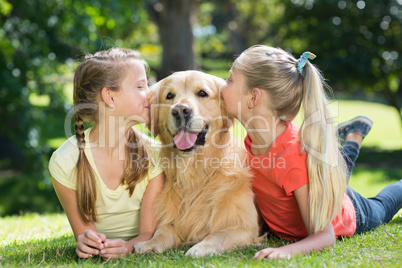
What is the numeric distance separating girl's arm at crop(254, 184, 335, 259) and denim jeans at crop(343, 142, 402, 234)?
2.20 feet

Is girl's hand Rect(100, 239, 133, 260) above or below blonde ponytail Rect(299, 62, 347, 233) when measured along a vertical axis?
below

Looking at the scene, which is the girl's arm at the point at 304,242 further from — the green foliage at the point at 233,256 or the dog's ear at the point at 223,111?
the dog's ear at the point at 223,111

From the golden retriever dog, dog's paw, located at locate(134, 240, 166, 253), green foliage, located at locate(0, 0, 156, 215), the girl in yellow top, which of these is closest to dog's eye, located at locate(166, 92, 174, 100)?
the golden retriever dog

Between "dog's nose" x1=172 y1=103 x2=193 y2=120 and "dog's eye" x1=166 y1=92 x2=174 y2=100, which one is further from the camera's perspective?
"dog's eye" x1=166 y1=92 x2=174 y2=100

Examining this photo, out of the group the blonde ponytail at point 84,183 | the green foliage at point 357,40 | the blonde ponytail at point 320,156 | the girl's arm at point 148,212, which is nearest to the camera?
the blonde ponytail at point 320,156

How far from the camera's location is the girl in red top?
108 inches

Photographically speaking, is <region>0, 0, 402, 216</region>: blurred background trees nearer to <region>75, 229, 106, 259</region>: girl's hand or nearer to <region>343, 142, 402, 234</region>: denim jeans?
<region>343, 142, 402, 234</region>: denim jeans

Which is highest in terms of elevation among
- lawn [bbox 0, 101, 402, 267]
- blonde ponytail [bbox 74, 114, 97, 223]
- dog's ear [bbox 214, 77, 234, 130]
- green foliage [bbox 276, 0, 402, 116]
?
green foliage [bbox 276, 0, 402, 116]

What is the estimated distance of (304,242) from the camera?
8.59 ft

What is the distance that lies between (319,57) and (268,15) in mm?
11000

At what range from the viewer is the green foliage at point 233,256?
2.36m

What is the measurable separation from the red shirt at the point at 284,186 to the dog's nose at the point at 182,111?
0.56 m

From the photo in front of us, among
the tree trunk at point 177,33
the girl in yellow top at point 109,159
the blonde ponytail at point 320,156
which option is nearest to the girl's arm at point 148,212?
the girl in yellow top at point 109,159

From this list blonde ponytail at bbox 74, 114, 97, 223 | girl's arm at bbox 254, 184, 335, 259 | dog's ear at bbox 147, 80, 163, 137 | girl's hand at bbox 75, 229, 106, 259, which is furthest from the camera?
dog's ear at bbox 147, 80, 163, 137
